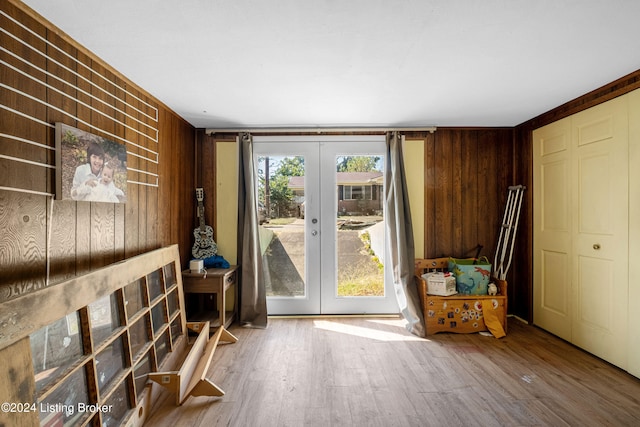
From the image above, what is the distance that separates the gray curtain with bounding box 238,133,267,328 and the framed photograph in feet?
4.46

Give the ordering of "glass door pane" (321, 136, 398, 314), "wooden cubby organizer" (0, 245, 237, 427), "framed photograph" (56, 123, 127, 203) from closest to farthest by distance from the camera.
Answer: "wooden cubby organizer" (0, 245, 237, 427), "framed photograph" (56, 123, 127, 203), "glass door pane" (321, 136, 398, 314)

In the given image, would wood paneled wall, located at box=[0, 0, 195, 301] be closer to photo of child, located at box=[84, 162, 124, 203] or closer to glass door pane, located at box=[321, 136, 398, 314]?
photo of child, located at box=[84, 162, 124, 203]

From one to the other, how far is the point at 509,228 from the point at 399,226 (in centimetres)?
120

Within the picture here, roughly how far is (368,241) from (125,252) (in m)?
2.41

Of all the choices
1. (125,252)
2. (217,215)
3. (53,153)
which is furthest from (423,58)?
(217,215)

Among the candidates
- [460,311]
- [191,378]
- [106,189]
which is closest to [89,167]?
[106,189]

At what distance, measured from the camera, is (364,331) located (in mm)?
3268

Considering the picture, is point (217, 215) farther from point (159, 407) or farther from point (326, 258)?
point (159, 407)

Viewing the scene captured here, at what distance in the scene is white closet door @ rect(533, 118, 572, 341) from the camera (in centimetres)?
298

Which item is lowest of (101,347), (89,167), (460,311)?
(460,311)

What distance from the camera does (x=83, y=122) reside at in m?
1.88

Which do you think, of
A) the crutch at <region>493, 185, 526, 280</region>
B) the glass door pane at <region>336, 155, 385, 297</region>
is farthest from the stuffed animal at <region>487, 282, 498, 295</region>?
the glass door pane at <region>336, 155, 385, 297</region>

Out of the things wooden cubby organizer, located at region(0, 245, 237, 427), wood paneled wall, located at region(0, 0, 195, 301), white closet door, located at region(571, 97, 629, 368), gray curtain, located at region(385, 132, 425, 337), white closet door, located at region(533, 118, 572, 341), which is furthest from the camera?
gray curtain, located at region(385, 132, 425, 337)

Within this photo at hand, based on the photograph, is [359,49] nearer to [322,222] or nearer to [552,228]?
[322,222]
